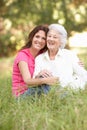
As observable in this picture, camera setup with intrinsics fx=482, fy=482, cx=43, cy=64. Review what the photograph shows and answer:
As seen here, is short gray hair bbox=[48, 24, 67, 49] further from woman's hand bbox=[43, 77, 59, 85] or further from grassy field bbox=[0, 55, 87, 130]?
grassy field bbox=[0, 55, 87, 130]

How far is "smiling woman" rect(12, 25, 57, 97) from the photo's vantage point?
513 cm

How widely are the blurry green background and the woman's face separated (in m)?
10.8

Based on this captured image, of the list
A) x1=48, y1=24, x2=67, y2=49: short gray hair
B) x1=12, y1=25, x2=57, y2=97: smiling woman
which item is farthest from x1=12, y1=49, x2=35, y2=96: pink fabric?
x1=48, y1=24, x2=67, y2=49: short gray hair

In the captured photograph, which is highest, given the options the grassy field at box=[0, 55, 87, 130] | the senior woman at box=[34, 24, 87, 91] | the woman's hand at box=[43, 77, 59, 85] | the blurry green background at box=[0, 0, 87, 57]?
the blurry green background at box=[0, 0, 87, 57]

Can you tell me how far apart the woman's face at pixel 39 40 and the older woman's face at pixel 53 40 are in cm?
Result: 12

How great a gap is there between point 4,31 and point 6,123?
1250 centimetres

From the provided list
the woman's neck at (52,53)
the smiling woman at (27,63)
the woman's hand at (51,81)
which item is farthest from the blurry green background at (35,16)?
the woman's hand at (51,81)

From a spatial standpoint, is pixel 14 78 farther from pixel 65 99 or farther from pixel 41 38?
pixel 65 99

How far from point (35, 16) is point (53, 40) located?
11.7 meters

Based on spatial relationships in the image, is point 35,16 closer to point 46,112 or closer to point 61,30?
point 61,30

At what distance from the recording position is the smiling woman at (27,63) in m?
5.13

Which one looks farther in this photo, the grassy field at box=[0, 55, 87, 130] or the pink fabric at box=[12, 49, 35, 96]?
the pink fabric at box=[12, 49, 35, 96]

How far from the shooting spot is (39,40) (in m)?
5.39

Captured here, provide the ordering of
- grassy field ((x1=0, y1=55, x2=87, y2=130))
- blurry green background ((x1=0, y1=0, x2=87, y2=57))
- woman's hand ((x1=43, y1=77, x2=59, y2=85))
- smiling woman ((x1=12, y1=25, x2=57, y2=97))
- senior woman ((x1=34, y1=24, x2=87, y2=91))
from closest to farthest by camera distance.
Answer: grassy field ((x1=0, y1=55, x2=87, y2=130)) → woman's hand ((x1=43, y1=77, x2=59, y2=85)) → smiling woman ((x1=12, y1=25, x2=57, y2=97)) → senior woman ((x1=34, y1=24, x2=87, y2=91)) → blurry green background ((x1=0, y1=0, x2=87, y2=57))
